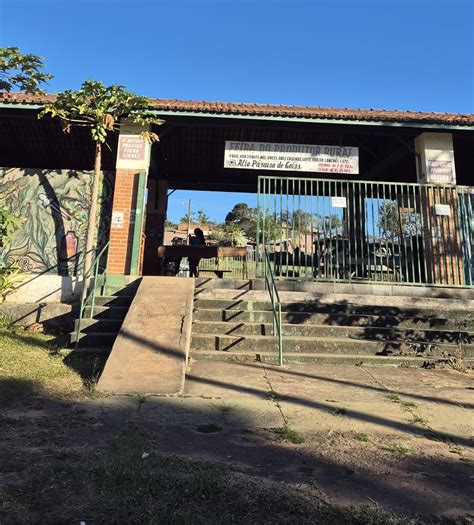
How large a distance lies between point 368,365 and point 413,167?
7610 millimetres

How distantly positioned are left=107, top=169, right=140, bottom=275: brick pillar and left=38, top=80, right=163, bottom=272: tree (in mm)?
515

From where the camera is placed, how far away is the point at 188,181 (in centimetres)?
1384

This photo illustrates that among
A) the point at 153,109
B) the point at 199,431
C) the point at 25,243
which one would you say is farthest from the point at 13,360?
the point at 153,109

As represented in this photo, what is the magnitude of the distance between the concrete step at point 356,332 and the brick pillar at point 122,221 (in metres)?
2.67

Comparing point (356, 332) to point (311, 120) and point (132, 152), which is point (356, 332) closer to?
point (311, 120)

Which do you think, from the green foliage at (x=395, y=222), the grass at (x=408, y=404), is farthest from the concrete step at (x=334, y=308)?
the grass at (x=408, y=404)

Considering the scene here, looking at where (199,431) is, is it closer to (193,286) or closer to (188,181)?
(193,286)

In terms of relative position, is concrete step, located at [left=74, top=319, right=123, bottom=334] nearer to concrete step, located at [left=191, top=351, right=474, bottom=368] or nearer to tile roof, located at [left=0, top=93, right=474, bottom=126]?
concrete step, located at [left=191, top=351, right=474, bottom=368]

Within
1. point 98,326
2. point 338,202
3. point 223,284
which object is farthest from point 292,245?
point 98,326

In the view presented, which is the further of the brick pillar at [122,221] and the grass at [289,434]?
the brick pillar at [122,221]

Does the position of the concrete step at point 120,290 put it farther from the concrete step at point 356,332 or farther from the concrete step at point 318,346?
the concrete step at point 318,346

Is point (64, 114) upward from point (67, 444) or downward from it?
upward

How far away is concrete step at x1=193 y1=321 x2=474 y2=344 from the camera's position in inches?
283

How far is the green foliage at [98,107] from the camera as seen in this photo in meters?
8.23
